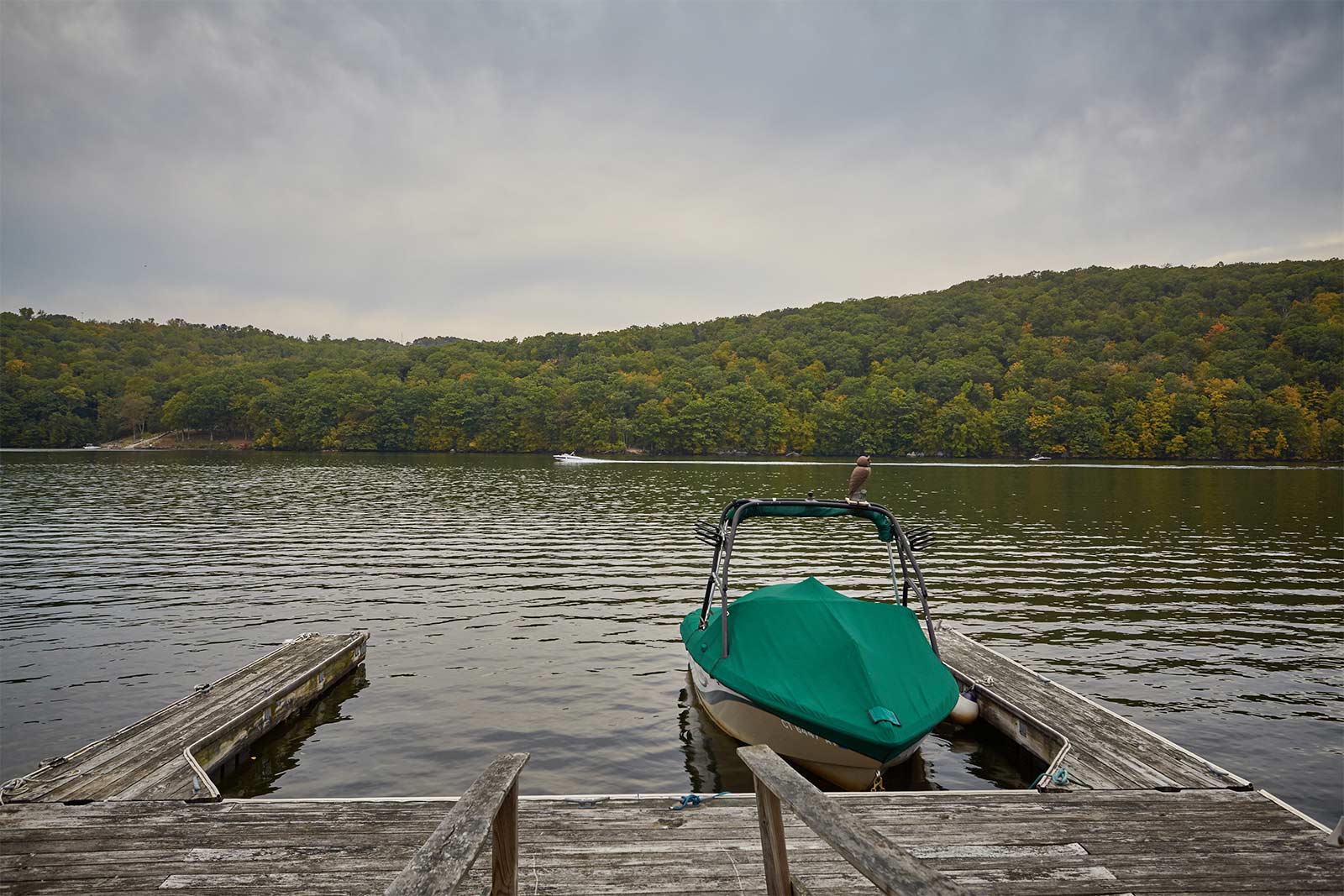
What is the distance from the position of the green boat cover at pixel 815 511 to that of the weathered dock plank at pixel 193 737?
7.37 metres

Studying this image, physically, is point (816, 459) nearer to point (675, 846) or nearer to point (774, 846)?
point (675, 846)

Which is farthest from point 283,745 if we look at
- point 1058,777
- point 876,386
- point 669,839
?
point 876,386

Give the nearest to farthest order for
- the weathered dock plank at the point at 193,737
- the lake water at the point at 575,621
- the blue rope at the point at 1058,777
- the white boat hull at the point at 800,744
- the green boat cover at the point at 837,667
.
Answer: the weathered dock plank at the point at 193,737, the blue rope at the point at 1058,777, the green boat cover at the point at 837,667, the white boat hull at the point at 800,744, the lake water at the point at 575,621

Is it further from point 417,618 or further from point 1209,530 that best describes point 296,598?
point 1209,530

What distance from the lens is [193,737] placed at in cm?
874

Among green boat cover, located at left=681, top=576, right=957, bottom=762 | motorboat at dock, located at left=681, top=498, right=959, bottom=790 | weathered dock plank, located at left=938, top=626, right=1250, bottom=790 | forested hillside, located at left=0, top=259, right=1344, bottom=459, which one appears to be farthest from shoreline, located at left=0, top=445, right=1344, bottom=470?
green boat cover, located at left=681, top=576, right=957, bottom=762

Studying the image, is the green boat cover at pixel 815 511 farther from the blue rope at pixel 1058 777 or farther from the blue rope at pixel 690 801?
the blue rope at pixel 690 801

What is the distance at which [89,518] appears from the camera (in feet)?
111

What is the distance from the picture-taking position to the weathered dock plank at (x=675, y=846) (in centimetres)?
552

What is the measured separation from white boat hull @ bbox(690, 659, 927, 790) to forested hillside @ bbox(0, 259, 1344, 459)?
131969mm

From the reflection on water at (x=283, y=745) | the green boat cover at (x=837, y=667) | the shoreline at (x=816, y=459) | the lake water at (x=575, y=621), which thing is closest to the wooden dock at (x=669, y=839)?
the green boat cover at (x=837, y=667)

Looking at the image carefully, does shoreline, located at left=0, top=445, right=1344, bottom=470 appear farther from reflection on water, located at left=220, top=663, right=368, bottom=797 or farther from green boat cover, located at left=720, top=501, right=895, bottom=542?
green boat cover, located at left=720, top=501, right=895, bottom=542

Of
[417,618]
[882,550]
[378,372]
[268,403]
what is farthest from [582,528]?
[378,372]

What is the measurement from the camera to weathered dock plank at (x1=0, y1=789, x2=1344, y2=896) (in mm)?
5520
